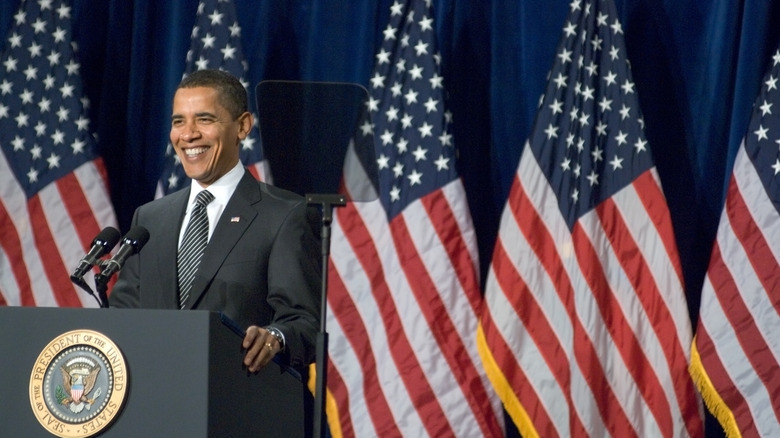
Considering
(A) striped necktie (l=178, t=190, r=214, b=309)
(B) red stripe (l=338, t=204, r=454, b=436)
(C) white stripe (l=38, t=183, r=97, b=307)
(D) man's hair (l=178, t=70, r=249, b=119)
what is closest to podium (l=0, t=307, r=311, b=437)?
(A) striped necktie (l=178, t=190, r=214, b=309)

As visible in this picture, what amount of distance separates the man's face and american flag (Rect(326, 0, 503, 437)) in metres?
2.03

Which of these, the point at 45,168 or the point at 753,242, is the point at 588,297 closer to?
the point at 753,242

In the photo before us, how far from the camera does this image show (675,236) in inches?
184

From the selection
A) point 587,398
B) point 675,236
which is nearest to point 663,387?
point 587,398

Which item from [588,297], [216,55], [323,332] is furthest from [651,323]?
[323,332]

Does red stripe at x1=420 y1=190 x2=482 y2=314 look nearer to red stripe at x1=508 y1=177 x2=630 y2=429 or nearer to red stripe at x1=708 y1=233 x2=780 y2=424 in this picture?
red stripe at x1=508 y1=177 x2=630 y2=429

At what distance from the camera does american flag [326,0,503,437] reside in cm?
437

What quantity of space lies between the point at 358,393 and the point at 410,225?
0.74 m

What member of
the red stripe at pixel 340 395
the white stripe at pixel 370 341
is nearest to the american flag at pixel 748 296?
the white stripe at pixel 370 341

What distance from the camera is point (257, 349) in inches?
75.6

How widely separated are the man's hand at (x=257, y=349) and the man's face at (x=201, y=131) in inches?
25.6

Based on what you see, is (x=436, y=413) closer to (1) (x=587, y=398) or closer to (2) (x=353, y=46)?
(1) (x=587, y=398)

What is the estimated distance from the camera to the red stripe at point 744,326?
408 centimetres

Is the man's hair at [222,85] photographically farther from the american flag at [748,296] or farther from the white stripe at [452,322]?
the american flag at [748,296]
